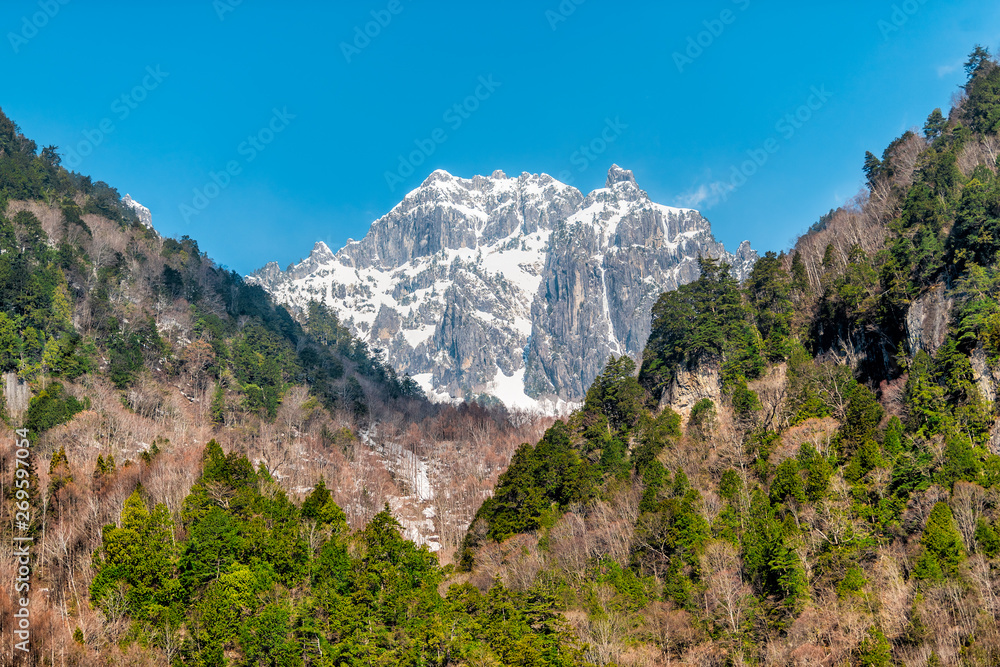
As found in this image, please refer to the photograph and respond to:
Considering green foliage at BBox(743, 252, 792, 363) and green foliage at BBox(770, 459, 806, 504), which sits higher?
green foliage at BBox(743, 252, 792, 363)

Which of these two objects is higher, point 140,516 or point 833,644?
point 140,516

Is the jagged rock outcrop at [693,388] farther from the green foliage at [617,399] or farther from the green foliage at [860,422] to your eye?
the green foliage at [860,422]

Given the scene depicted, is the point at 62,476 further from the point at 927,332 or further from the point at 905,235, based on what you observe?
the point at 905,235

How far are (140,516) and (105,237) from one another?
4778cm

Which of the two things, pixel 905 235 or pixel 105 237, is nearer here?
pixel 905 235

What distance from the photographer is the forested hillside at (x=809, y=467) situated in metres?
29.8

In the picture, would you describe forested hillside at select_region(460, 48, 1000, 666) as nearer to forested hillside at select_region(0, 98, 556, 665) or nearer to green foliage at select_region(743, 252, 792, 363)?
green foliage at select_region(743, 252, 792, 363)

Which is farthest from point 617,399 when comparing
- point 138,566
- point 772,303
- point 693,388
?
point 138,566

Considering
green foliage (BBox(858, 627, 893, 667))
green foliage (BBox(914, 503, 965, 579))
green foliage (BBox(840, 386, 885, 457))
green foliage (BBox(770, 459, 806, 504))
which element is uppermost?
green foliage (BBox(840, 386, 885, 457))

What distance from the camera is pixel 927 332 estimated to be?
40406mm

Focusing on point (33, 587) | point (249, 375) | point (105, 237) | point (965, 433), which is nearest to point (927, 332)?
point (965, 433)

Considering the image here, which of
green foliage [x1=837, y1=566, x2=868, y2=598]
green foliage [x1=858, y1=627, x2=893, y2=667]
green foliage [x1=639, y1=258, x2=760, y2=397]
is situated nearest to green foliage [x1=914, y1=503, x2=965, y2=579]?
green foliage [x1=837, y1=566, x2=868, y2=598]

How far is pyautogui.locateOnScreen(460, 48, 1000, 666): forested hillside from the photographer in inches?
1172

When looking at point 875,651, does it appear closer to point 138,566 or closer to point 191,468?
point 138,566
